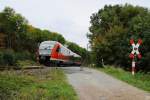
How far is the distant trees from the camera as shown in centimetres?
4697

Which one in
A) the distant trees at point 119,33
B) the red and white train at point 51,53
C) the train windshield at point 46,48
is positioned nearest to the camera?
the distant trees at point 119,33

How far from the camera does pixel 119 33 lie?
181ft

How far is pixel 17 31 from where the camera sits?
79688mm

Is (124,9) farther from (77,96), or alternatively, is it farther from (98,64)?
(77,96)

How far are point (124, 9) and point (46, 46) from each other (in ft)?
56.5

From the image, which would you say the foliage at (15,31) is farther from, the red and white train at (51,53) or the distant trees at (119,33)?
the red and white train at (51,53)

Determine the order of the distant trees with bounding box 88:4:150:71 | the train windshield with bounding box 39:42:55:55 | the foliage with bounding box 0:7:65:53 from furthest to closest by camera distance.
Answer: the foliage with bounding box 0:7:65:53 → the train windshield with bounding box 39:42:55:55 → the distant trees with bounding box 88:4:150:71

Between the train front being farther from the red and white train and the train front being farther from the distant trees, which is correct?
the distant trees

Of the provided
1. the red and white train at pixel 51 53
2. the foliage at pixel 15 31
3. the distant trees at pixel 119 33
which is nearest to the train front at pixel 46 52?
the red and white train at pixel 51 53

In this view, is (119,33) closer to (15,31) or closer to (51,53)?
(51,53)

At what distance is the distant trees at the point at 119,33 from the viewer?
154ft

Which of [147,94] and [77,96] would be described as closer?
[77,96]

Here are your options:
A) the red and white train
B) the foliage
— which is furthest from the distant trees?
the foliage

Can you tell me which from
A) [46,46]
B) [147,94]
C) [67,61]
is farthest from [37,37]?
[147,94]
